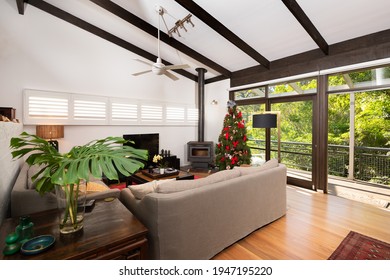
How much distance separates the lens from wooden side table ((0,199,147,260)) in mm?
1133

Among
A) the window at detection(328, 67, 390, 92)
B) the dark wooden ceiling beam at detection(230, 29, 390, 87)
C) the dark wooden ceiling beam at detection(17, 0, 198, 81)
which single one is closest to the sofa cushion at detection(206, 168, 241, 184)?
the window at detection(328, 67, 390, 92)

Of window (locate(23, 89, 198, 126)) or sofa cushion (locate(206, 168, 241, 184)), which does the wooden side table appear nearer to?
sofa cushion (locate(206, 168, 241, 184))

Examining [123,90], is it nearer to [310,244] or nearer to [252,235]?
[252,235]

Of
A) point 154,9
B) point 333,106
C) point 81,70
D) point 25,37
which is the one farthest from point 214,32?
point 25,37

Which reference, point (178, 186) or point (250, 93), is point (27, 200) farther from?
point (250, 93)

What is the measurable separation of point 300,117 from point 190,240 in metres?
3.96

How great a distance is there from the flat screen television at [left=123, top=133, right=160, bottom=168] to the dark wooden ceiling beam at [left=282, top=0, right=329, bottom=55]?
4.22 metres

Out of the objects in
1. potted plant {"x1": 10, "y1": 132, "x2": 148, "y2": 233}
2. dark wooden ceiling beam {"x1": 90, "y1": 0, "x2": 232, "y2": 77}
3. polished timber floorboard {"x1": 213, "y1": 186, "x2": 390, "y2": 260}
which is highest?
dark wooden ceiling beam {"x1": 90, "y1": 0, "x2": 232, "y2": 77}

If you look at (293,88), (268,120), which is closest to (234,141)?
(268,120)

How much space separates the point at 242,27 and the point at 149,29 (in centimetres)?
200

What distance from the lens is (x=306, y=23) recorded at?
131 inches

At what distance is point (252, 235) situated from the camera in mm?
2533

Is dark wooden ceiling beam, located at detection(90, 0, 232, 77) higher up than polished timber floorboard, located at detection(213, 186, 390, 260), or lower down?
higher up

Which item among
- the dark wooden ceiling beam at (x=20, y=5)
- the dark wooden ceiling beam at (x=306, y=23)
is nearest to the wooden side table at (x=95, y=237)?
the dark wooden ceiling beam at (x=306, y=23)
